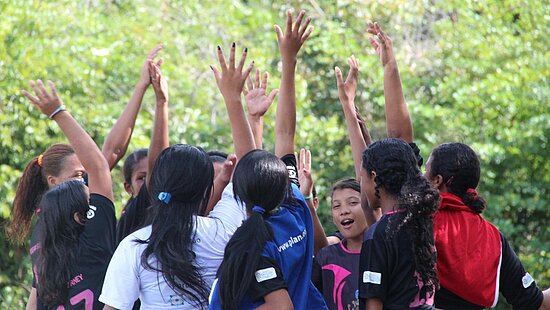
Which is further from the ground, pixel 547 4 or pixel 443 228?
pixel 547 4

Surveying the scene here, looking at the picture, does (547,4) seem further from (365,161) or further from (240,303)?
(240,303)

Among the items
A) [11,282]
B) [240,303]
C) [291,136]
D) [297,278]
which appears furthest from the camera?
[11,282]

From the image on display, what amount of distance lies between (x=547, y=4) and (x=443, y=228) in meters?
7.04

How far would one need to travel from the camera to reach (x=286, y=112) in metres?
4.53

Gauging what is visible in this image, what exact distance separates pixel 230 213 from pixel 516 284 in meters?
1.51

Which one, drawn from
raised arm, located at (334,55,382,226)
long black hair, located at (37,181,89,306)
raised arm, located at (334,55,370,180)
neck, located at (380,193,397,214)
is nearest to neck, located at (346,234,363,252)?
raised arm, located at (334,55,382,226)

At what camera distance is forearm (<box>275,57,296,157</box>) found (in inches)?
177

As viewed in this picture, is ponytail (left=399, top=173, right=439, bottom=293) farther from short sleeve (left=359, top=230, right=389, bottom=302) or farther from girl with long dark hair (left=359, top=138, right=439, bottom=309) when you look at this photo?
short sleeve (left=359, top=230, right=389, bottom=302)

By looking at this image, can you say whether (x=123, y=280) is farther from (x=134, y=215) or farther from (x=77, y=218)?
(x=134, y=215)

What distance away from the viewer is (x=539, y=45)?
1040 centimetres

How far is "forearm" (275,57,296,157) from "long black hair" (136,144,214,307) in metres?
0.68

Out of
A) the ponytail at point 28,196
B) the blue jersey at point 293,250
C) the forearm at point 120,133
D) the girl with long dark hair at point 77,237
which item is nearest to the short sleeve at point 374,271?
the blue jersey at point 293,250

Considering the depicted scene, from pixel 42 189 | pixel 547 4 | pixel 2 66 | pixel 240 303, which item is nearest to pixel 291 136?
pixel 240 303

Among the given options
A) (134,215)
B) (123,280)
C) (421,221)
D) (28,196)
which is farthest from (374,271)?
(28,196)
